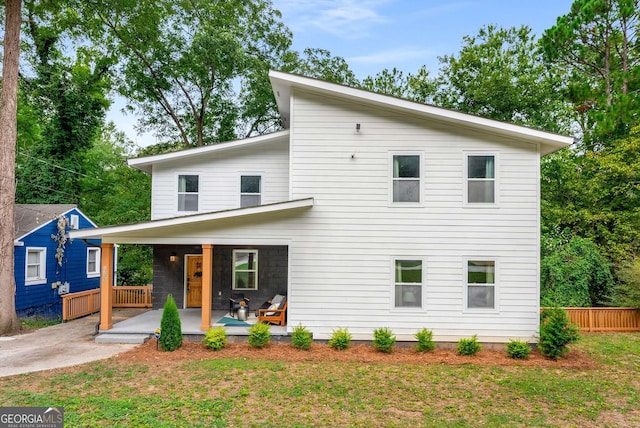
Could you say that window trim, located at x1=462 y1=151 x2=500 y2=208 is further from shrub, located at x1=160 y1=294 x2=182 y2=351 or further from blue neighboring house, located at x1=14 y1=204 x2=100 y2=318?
blue neighboring house, located at x1=14 y1=204 x2=100 y2=318

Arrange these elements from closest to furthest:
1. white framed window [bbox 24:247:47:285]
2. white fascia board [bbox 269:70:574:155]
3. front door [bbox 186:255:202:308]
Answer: white fascia board [bbox 269:70:574:155], front door [bbox 186:255:202:308], white framed window [bbox 24:247:47:285]

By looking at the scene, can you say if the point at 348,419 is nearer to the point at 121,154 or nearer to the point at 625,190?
the point at 625,190

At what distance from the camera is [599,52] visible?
16.3 meters

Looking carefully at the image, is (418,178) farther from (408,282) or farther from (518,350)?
(518,350)

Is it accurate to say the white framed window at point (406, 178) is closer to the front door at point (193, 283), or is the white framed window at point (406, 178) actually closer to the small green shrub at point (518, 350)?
the small green shrub at point (518, 350)

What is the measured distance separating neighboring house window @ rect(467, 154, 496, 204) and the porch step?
29.3 ft

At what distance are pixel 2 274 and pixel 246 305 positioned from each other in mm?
7134

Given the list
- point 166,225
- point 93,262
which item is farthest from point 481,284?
point 93,262

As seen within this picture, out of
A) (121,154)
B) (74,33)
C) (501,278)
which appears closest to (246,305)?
(501,278)

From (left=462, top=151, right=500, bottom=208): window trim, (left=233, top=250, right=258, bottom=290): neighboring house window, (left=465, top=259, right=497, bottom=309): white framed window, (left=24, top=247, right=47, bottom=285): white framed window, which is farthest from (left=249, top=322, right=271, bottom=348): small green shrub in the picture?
(left=24, top=247, right=47, bottom=285): white framed window

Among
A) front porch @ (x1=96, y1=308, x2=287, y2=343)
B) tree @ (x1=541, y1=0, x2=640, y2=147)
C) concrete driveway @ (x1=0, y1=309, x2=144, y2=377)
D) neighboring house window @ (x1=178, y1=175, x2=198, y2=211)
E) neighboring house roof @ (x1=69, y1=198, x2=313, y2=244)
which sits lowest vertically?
concrete driveway @ (x1=0, y1=309, x2=144, y2=377)

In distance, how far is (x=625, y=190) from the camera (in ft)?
46.0

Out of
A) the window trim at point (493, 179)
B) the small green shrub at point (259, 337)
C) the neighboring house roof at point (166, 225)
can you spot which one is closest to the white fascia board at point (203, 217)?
the neighboring house roof at point (166, 225)

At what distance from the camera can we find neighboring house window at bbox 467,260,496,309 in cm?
897
